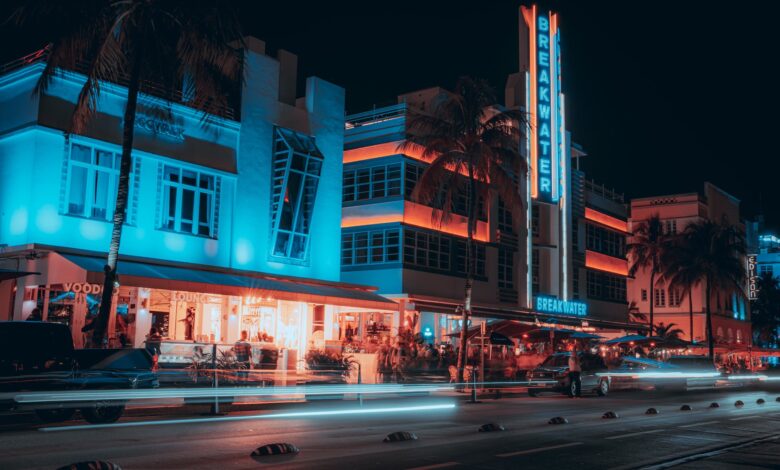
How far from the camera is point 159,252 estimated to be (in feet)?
88.7

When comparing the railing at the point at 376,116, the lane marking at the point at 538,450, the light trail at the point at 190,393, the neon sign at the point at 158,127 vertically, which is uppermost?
the railing at the point at 376,116

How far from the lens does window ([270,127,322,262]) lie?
31.4m

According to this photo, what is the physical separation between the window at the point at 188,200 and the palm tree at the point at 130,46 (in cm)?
552

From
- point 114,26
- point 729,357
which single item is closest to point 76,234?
point 114,26

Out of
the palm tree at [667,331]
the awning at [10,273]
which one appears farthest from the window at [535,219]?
the awning at [10,273]

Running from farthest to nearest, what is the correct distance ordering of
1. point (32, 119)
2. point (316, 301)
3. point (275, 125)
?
point (275, 125) → point (316, 301) → point (32, 119)

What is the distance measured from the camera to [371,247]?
131 ft

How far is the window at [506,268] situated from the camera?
4559 centimetres

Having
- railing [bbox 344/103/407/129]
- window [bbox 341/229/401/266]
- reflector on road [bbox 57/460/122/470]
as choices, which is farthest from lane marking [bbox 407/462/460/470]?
railing [bbox 344/103/407/129]

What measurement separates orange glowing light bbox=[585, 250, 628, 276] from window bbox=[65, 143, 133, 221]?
37.3 meters

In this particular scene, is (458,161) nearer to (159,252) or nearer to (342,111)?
(342,111)

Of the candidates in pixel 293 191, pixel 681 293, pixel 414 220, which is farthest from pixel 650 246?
pixel 293 191

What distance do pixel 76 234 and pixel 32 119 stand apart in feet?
12.0

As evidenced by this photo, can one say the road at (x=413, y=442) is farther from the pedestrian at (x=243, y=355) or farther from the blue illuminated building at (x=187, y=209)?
the blue illuminated building at (x=187, y=209)
